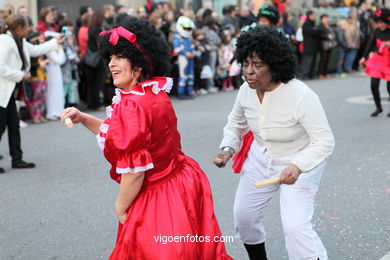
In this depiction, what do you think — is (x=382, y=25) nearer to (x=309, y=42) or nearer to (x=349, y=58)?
(x=309, y=42)

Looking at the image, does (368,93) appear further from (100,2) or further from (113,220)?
(113,220)

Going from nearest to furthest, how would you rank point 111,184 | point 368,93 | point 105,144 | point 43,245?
point 105,144, point 43,245, point 111,184, point 368,93

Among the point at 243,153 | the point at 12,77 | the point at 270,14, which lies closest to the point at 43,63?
the point at 12,77

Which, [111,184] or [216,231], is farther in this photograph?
[111,184]

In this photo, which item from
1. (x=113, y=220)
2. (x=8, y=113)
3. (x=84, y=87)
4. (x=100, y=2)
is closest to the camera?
(x=113, y=220)

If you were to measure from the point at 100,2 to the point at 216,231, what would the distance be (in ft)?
55.0

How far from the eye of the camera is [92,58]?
11.8 meters

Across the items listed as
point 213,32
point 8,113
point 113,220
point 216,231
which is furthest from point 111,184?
point 213,32

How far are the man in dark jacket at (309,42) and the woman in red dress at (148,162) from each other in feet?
48.3

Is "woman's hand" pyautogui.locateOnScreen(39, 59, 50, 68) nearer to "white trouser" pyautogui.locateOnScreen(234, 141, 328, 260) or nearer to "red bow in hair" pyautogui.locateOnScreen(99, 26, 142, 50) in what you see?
"white trouser" pyautogui.locateOnScreen(234, 141, 328, 260)

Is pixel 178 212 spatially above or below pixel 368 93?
above

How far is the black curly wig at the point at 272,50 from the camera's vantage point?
12.1 ft

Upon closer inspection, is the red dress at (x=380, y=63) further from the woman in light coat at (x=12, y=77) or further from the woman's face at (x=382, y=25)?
the woman in light coat at (x=12, y=77)

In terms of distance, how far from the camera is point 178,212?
3201 mm
